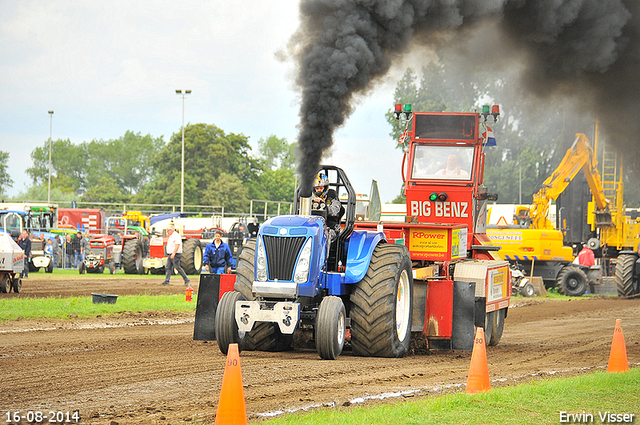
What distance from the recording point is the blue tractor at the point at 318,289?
30.2ft

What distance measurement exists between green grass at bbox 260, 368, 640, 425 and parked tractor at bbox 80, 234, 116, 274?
26151mm

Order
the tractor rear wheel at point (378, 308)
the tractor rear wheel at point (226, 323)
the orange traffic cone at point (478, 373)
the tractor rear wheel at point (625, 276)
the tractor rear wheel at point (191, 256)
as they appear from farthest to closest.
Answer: the tractor rear wheel at point (191, 256), the tractor rear wheel at point (625, 276), the tractor rear wheel at point (378, 308), the tractor rear wheel at point (226, 323), the orange traffic cone at point (478, 373)

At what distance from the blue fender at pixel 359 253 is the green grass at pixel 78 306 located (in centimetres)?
708

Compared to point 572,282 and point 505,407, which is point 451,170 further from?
point 572,282

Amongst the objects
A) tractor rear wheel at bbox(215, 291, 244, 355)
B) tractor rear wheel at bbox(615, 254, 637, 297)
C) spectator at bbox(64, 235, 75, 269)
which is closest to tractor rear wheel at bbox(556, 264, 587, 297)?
tractor rear wheel at bbox(615, 254, 637, 297)

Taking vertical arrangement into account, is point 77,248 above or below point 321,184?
below

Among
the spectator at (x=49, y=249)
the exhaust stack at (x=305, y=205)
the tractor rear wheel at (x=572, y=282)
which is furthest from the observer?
the spectator at (x=49, y=249)

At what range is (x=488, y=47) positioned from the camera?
1227 centimetres

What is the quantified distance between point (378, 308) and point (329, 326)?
2.68 ft

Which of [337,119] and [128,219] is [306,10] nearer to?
[337,119]

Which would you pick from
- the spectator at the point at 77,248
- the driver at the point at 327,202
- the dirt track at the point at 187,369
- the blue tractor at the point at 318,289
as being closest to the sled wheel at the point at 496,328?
the dirt track at the point at 187,369

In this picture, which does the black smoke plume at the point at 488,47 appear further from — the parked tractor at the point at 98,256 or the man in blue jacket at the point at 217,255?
the parked tractor at the point at 98,256

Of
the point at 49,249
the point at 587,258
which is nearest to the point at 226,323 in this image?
the point at 587,258

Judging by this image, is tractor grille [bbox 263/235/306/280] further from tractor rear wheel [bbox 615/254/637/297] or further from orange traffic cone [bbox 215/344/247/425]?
tractor rear wheel [bbox 615/254/637/297]
